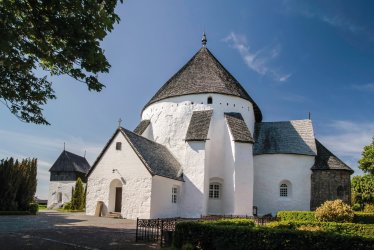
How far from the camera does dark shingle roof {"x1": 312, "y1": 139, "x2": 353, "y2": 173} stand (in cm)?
2773

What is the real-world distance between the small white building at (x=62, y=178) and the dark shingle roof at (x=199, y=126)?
92.9ft

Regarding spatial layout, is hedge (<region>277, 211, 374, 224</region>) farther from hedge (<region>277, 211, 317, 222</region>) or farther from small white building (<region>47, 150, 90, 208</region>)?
small white building (<region>47, 150, 90, 208</region>)

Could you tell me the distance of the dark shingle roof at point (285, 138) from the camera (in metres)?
29.1

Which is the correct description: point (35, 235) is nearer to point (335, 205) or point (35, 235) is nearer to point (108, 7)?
point (108, 7)

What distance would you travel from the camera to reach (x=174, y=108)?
2941 cm

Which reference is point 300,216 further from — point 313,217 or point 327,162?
point 327,162

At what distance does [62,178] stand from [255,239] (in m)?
44.3

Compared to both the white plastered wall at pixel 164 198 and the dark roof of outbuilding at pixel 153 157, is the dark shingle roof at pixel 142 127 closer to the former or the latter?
the dark roof of outbuilding at pixel 153 157

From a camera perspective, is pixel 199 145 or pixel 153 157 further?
pixel 199 145

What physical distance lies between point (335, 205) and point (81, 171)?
129 feet

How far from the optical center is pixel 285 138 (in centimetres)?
3044

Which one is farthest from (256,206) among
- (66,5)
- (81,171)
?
(81,171)

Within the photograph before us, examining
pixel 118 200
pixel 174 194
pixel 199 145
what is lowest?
pixel 118 200

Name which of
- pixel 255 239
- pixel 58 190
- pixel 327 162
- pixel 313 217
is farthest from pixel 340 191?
pixel 58 190
